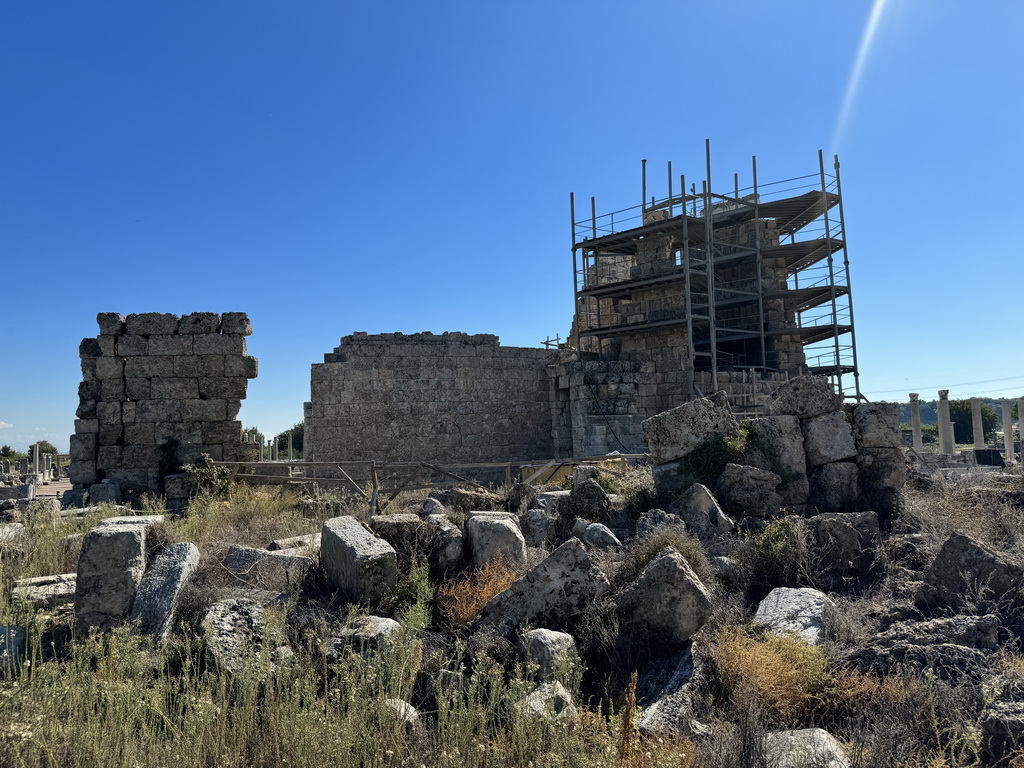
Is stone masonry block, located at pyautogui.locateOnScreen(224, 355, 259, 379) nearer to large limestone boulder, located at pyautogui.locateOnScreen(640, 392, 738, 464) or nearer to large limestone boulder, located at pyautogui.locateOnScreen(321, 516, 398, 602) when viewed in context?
large limestone boulder, located at pyautogui.locateOnScreen(321, 516, 398, 602)

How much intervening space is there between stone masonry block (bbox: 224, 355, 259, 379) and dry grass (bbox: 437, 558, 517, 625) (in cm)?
674

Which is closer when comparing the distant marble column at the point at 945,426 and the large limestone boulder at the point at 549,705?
the large limestone boulder at the point at 549,705

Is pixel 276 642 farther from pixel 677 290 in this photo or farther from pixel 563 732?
pixel 677 290

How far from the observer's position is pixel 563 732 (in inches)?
117

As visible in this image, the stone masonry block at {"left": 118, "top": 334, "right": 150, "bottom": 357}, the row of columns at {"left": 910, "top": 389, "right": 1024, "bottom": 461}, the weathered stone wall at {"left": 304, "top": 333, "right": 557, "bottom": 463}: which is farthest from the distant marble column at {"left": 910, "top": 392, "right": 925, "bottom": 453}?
the stone masonry block at {"left": 118, "top": 334, "right": 150, "bottom": 357}

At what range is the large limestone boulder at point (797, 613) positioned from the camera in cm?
424

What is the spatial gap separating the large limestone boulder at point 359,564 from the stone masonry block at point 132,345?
709cm

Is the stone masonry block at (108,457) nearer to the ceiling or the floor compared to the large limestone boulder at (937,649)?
nearer to the ceiling

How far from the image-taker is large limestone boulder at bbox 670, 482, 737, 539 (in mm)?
6234

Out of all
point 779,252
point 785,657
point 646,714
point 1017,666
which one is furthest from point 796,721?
point 779,252

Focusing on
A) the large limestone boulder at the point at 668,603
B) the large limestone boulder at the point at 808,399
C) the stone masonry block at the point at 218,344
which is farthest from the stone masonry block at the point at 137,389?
the large limestone boulder at the point at 808,399

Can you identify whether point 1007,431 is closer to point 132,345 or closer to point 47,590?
point 132,345

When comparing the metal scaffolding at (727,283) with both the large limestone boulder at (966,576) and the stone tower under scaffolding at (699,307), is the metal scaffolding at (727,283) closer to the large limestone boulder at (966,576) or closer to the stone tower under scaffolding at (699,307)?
the stone tower under scaffolding at (699,307)

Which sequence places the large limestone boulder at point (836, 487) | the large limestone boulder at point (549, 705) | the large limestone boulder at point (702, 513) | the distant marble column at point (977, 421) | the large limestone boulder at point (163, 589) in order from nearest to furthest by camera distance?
the large limestone boulder at point (549, 705) < the large limestone boulder at point (163, 589) < the large limestone boulder at point (702, 513) < the large limestone boulder at point (836, 487) < the distant marble column at point (977, 421)
